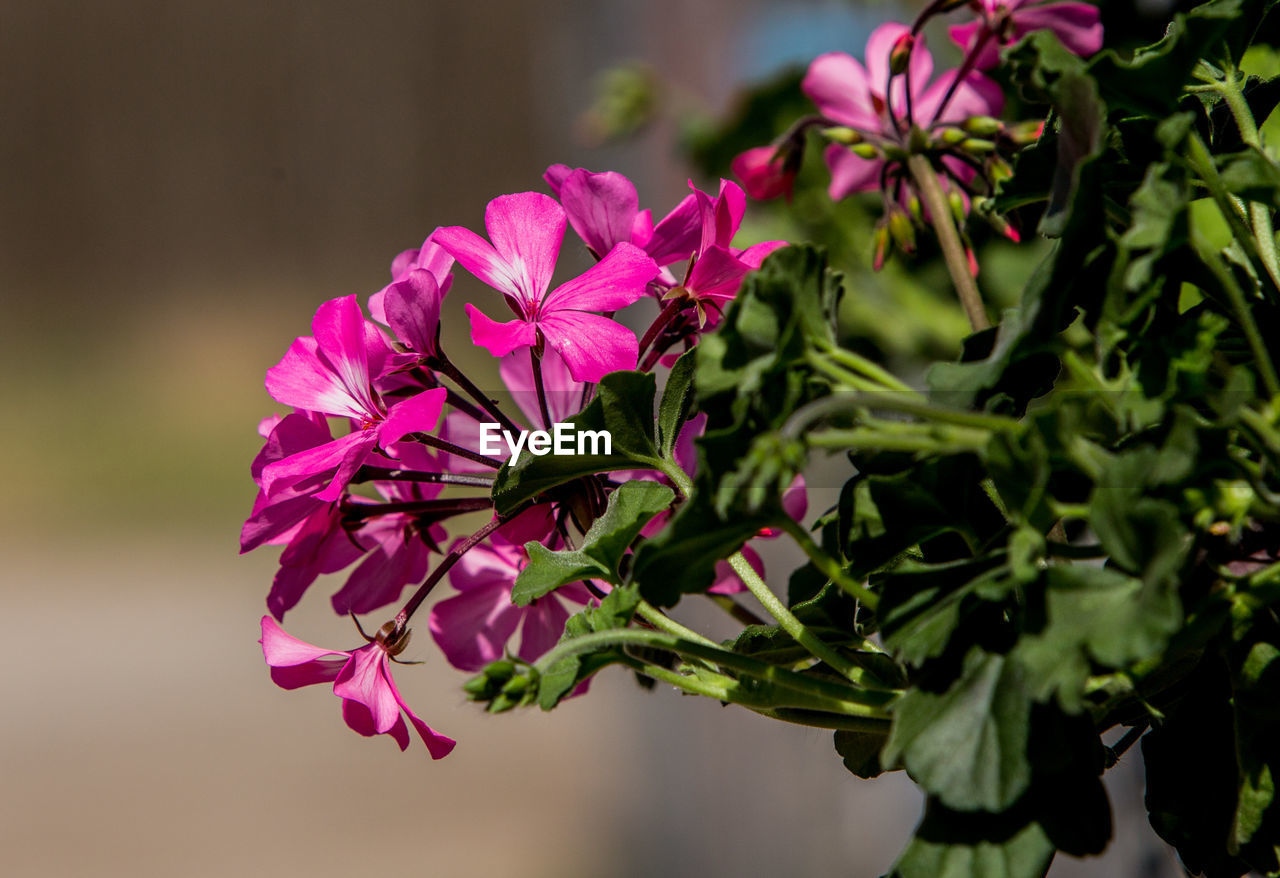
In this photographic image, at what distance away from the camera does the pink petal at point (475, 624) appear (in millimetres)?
289

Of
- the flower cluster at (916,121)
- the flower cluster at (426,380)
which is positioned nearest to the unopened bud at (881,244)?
the flower cluster at (916,121)

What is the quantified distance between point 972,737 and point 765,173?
265 mm

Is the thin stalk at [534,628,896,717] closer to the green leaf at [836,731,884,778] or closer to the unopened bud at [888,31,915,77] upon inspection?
the green leaf at [836,731,884,778]

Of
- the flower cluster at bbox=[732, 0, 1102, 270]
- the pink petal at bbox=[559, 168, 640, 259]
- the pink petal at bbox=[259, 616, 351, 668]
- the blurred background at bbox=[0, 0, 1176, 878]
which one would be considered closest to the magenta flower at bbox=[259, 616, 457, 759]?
the pink petal at bbox=[259, 616, 351, 668]

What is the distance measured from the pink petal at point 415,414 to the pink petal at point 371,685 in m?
0.05

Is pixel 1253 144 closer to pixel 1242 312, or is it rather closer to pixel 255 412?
pixel 1242 312

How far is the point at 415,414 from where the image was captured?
22 cm

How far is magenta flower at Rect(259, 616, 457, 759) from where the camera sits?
0.24m

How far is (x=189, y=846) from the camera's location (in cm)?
184

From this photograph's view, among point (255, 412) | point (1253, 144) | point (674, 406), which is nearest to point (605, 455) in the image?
point (674, 406)

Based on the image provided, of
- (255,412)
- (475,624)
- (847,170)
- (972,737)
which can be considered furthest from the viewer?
(255,412)

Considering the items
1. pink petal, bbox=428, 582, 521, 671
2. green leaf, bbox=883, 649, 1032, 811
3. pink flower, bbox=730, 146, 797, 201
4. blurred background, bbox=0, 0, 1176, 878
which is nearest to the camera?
green leaf, bbox=883, 649, 1032, 811

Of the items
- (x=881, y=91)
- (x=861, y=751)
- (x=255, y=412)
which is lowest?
(x=255, y=412)

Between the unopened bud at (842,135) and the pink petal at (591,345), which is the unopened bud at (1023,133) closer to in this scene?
the unopened bud at (842,135)
